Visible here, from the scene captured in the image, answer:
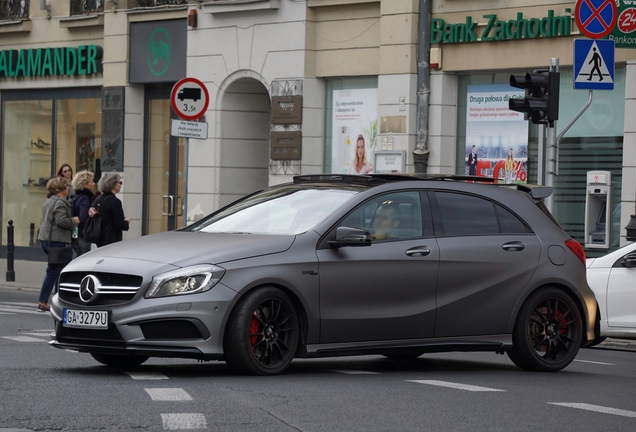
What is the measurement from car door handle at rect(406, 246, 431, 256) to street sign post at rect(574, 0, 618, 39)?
22.5 feet

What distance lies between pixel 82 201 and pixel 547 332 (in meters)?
8.81

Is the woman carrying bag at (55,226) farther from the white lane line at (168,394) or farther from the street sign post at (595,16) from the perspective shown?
the white lane line at (168,394)

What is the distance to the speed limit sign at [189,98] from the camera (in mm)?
18156

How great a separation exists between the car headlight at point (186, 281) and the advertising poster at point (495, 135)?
11.8 meters

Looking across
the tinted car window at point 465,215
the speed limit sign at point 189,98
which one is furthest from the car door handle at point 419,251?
the speed limit sign at point 189,98

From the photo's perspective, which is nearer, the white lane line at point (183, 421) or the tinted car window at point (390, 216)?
the white lane line at point (183, 421)

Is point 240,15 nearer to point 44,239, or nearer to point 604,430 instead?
point 44,239

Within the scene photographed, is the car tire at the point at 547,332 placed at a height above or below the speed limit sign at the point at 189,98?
below

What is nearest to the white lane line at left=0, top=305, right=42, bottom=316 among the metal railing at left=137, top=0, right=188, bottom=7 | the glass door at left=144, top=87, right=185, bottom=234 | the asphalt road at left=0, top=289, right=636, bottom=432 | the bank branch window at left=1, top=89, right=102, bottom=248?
the asphalt road at left=0, top=289, right=636, bottom=432

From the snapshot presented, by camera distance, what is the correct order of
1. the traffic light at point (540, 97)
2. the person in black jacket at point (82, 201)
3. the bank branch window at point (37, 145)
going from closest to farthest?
the traffic light at point (540, 97) < the person in black jacket at point (82, 201) < the bank branch window at point (37, 145)

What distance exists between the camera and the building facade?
20109mm

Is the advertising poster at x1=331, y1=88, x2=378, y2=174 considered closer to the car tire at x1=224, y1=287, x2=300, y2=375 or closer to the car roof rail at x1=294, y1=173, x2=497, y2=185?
the car roof rail at x1=294, y1=173, x2=497, y2=185

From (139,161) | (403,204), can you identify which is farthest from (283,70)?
(403,204)

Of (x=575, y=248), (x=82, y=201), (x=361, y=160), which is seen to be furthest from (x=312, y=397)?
(x=361, y=160)
